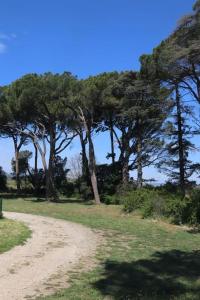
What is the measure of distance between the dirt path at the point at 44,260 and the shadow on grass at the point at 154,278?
857 millimetres

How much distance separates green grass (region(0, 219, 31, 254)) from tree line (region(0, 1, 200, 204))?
513 inches

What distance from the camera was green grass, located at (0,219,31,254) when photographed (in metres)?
12.6

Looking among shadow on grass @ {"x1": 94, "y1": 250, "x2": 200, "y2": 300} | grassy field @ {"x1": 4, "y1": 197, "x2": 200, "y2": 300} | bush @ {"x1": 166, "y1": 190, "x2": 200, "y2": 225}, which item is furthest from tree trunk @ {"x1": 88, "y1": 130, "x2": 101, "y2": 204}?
shadow on grass @ {"x1": 94, "y1": 250, "x2": 200, "y2": 300}

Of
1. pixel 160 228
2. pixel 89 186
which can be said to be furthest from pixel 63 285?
pixel 89 186

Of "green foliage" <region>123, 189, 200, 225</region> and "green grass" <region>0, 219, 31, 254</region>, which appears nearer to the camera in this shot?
"green grass" <region>0, 219, 31, 254</region>

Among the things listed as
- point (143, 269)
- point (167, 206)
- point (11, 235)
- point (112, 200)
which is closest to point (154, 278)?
Answer: point (143, 269)

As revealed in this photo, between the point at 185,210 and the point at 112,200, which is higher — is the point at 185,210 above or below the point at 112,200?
below

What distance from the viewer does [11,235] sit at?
14148 millimetres

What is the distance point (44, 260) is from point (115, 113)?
27.3m

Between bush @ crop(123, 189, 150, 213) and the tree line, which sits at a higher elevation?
the tree line

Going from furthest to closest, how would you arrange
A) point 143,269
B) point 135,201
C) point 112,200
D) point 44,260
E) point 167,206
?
point 112,200, point 135,201, point 167,206, point 44,260, point 143,269

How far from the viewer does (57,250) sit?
40.9 feet

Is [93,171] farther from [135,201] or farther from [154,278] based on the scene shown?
[154,278]

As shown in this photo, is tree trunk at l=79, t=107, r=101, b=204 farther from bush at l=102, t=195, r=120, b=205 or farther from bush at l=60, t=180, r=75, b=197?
bush at l=60, t=180, r=75, b=197
